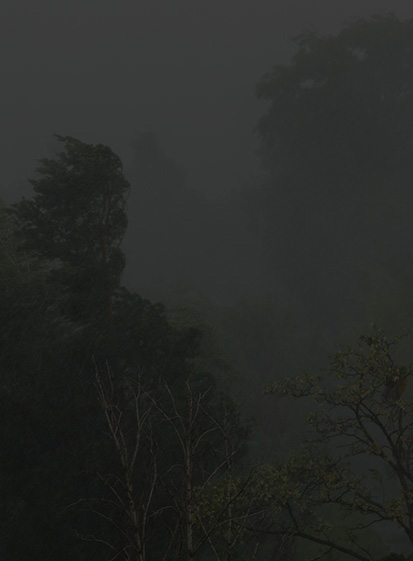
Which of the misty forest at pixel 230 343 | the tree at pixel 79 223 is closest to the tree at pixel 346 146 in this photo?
the misty forest at pixel 230 343

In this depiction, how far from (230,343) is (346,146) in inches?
909

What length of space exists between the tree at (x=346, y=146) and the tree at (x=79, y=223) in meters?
33.3

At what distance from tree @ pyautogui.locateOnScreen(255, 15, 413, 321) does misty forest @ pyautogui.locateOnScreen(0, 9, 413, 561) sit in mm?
174

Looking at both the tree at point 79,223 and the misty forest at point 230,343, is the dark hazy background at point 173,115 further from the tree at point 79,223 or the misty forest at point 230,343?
the tree at point 79,223

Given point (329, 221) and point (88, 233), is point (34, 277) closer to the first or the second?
point (88, 233)

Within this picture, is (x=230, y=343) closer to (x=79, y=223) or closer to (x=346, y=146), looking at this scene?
(x=79, y=223)

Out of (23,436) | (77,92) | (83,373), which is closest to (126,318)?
(83,373)

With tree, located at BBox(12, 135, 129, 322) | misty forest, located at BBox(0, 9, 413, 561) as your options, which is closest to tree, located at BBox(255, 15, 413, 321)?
misty forest, located at BBox(0, 9, 413, 561)

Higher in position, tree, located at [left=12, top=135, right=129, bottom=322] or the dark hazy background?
the dark hazy background

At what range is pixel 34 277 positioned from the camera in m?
15.6

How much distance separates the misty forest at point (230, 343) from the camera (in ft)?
31.4

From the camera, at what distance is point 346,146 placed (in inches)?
1831

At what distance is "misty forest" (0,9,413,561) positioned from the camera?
958 cm

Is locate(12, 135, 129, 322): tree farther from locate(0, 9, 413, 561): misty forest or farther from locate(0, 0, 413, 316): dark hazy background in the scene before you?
locate(0, 0, 413, 316): dark hazy background
